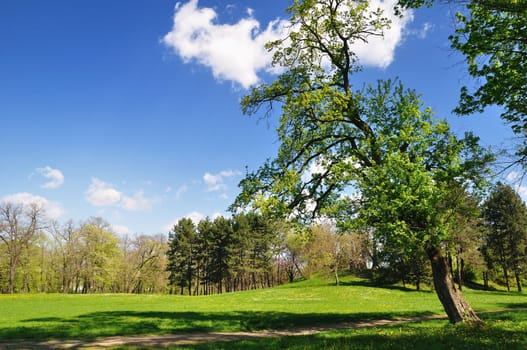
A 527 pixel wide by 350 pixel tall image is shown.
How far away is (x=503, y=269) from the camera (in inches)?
2325

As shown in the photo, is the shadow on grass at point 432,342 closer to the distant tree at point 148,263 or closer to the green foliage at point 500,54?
the green foliage at point 500,54

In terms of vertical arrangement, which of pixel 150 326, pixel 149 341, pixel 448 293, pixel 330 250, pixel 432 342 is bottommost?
pixel 150 326

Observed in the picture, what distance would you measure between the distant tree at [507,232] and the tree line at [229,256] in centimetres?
15

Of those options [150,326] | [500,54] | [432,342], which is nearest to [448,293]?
[432,342]

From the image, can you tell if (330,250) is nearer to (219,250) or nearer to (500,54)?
(219,250)

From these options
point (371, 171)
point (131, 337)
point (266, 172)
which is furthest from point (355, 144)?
point (131, 337)

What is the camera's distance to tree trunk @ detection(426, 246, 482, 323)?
14172 mm

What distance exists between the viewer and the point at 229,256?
79.2 metres

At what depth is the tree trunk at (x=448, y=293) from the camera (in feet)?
46.5

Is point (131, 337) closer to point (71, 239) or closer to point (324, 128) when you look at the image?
point (324, 128)

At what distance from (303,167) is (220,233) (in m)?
68.4

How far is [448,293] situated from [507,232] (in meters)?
55.7

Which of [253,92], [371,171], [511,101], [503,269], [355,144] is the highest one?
[253,92]

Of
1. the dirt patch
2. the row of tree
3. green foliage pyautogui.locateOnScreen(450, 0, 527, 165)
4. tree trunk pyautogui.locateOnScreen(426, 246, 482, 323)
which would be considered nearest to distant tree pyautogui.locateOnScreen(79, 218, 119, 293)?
the row of tree
